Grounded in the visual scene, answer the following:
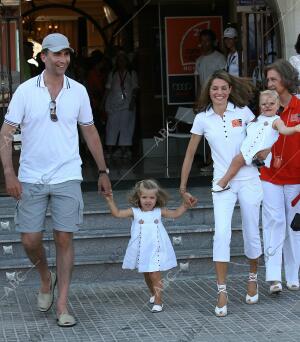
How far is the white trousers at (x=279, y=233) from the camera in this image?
738 cm

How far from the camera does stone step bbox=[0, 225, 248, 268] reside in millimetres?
8094

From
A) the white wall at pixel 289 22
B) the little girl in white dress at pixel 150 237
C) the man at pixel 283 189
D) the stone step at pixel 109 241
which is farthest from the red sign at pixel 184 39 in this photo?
the little girl in white dress at pixel 150 237

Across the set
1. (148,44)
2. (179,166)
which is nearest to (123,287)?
(179,166)

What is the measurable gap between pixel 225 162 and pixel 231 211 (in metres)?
0.37

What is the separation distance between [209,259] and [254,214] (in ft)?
4.05

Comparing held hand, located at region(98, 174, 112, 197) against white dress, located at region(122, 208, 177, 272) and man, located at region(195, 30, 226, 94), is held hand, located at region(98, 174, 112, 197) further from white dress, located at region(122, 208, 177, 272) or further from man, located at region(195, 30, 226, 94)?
man, located at region(195, 30, 226, 94)

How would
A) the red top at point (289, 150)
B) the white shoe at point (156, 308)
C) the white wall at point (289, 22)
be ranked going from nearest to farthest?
1. the white shoe at point (156, 308)
2. the red top at point (289, 150)
3. the white wall at point (289, 22)

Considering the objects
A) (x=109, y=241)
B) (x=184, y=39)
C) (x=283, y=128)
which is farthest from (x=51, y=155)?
(x=184, y=39)

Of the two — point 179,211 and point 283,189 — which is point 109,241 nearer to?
point 179,211

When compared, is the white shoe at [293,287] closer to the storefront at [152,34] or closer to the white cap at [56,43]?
the white cap at [56,43]

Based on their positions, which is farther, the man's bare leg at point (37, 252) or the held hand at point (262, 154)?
the held hand at point (262, 154)

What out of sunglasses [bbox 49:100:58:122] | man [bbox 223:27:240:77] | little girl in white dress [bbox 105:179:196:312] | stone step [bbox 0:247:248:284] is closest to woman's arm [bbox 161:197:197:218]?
little girl in white dress [bbox 105:179:196:312]

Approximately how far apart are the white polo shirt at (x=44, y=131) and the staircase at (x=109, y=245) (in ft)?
4.89

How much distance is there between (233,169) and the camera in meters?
6.82
